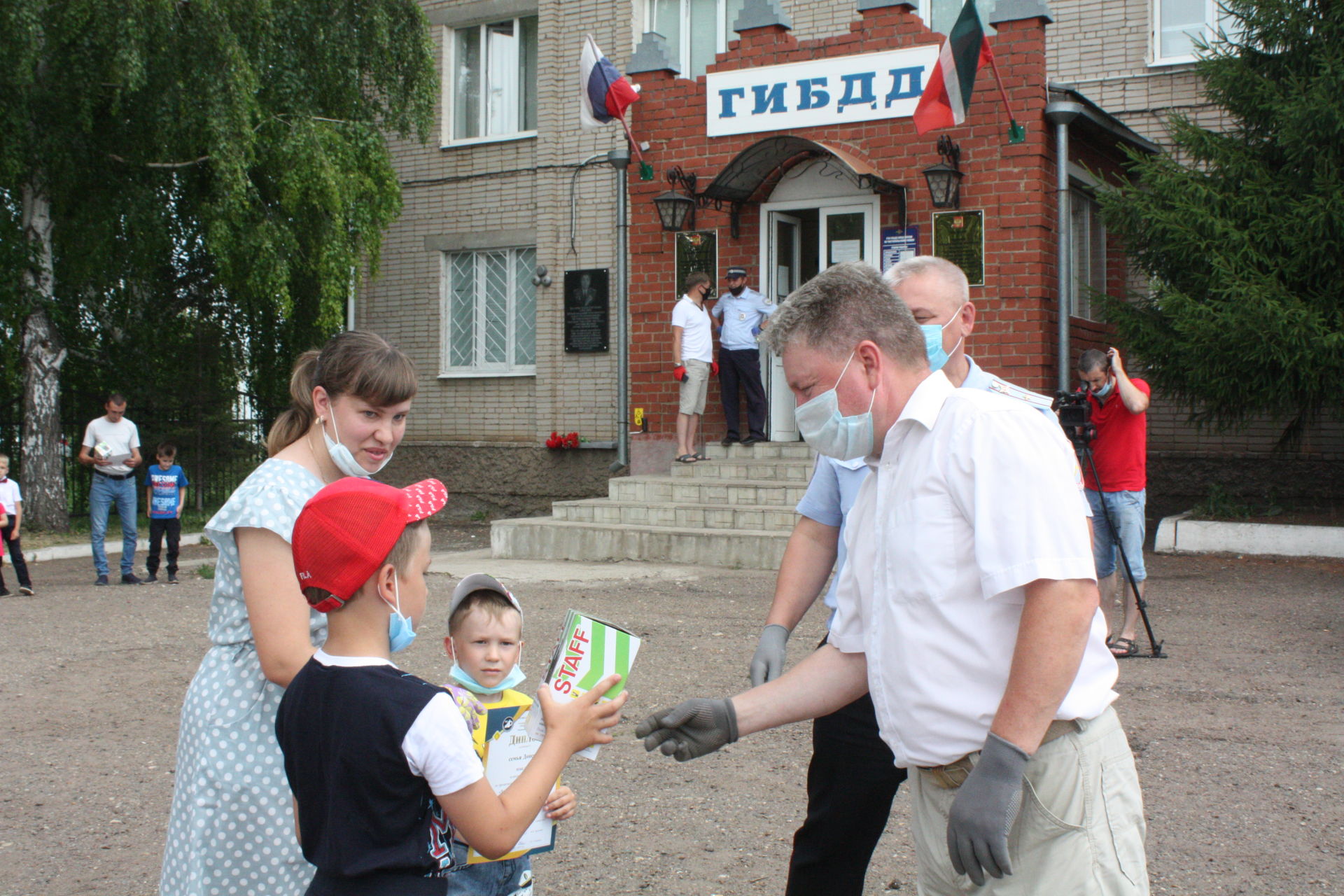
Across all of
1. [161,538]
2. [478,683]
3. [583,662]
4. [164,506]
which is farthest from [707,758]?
[161,538]

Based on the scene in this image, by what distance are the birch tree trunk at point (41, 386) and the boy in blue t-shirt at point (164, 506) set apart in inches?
160

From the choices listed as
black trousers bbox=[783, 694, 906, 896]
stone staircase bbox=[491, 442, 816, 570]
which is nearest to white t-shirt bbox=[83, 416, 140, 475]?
stone staircase bbox=[491, 442, 816, 570]

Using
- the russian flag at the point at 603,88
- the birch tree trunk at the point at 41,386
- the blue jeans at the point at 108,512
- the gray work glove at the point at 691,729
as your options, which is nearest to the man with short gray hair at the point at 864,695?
the gray work glove at the point at 691,729

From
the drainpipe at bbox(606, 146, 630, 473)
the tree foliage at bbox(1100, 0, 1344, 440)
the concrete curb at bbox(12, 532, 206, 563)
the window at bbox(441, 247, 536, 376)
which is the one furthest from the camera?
the window at bbox(441, 247, 536, 376)

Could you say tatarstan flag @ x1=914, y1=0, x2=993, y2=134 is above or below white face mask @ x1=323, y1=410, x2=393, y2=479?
above

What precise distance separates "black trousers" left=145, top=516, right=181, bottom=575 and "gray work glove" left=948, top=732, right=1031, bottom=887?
34.8 ft

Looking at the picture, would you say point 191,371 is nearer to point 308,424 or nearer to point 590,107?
point 590,107

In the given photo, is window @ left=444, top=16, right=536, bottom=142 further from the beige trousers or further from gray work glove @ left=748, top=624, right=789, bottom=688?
the beige trousers

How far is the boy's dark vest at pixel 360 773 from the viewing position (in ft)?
6.43

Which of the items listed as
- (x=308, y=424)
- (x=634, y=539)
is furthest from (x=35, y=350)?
(x=308, y=424)

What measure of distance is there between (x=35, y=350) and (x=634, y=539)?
26.4ft

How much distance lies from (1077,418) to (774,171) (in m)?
7.58

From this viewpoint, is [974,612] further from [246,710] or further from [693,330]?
[693,330]

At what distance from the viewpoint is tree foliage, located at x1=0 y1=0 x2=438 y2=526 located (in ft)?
42.9
